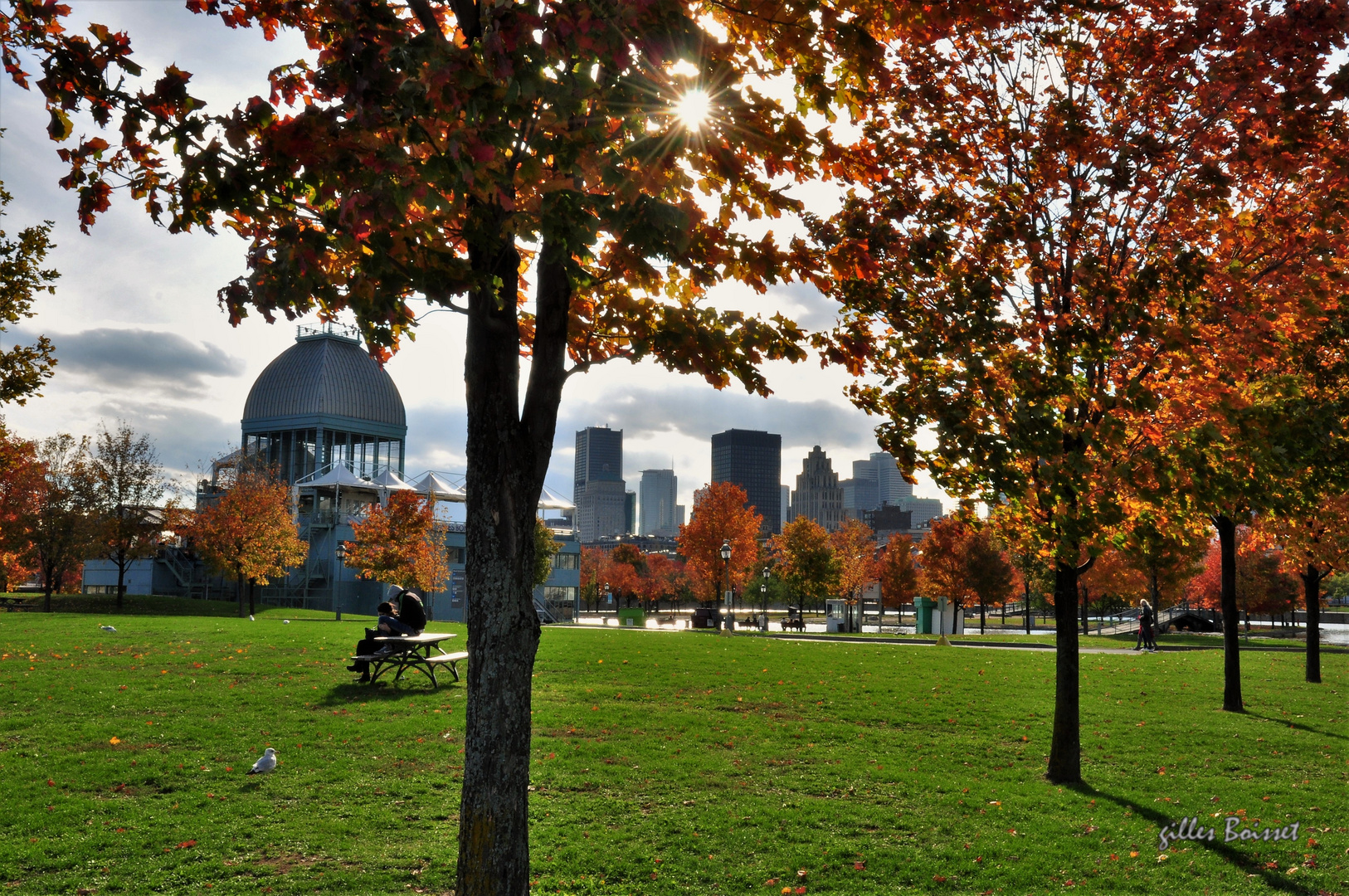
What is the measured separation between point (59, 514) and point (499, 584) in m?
44.3

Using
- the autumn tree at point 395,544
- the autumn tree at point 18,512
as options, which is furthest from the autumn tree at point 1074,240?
the autumn tree at point 18,512

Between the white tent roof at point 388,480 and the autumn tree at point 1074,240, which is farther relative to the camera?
the white tent roof at point 388,480

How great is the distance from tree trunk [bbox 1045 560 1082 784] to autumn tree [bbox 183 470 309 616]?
3889 cm

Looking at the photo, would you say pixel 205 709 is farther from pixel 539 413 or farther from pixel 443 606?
pixel 443 606

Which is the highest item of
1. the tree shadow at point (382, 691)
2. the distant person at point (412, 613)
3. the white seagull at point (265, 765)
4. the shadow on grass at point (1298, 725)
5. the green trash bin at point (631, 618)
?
the distant person at point (412, 613)

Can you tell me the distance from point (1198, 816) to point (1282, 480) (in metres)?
3.39

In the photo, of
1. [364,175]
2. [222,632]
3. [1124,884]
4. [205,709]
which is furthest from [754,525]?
[364,175]

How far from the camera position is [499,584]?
470 cm

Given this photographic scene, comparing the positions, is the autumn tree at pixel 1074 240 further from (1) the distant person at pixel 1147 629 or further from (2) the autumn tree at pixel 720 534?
(2) the autumn tree at pixel 720 534

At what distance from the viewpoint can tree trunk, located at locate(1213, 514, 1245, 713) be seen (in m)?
14.9

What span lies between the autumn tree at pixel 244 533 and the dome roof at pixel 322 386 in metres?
18.9

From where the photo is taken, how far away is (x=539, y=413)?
16.3ft

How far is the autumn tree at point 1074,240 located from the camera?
255 inches

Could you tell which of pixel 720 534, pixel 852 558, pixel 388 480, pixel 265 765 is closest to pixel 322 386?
pixel 388 480
